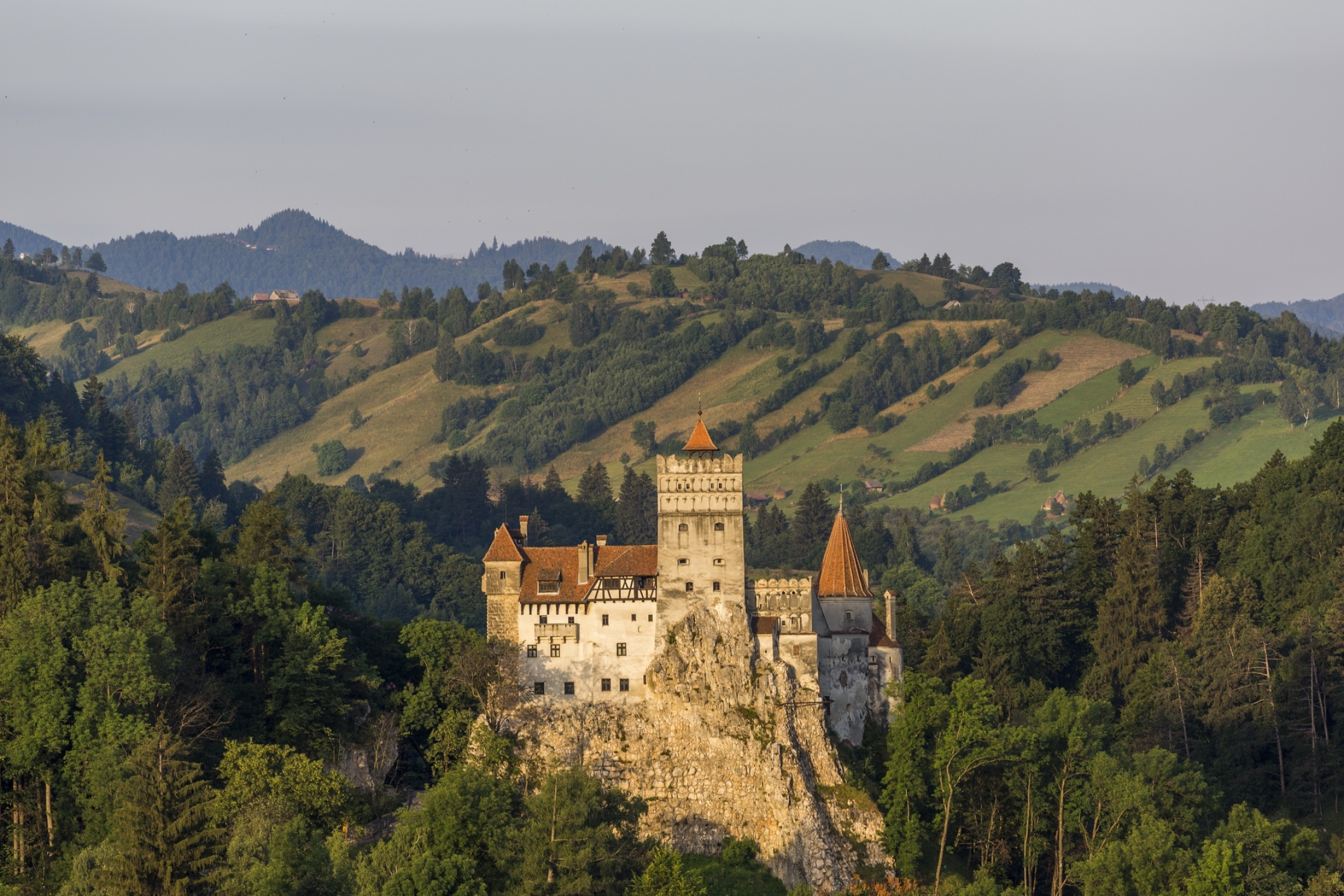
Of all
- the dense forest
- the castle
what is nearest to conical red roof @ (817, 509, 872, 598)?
the dense forest

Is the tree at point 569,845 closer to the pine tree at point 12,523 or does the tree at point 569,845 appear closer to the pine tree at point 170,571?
the pine tree at point 170,571

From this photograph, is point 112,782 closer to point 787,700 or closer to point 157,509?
point 787,700

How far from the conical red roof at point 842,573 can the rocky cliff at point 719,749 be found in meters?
6.70

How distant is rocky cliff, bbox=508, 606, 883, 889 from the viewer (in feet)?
270

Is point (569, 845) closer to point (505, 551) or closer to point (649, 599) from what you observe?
point (649, 599)

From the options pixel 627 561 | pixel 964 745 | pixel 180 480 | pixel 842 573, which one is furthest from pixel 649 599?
pixel 180 480

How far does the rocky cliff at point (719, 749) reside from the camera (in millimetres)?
82312

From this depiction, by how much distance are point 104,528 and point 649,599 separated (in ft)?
85.1

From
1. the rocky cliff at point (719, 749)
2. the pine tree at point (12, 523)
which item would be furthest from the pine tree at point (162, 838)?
the rocky cliff at point (719, 749)

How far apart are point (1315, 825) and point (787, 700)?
2978 cm

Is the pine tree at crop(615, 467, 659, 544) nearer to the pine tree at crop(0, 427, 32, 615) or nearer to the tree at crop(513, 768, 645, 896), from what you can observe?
the pine tree at crop(0, 427, 32, 615)

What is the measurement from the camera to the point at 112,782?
70.9 meters

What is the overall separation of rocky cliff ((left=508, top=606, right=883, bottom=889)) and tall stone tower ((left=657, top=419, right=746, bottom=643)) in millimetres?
819

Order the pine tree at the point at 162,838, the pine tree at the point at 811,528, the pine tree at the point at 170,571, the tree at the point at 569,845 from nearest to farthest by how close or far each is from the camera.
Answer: the pine tree at the point at 162,838
the tree at the point at 569,845
the pine tree at the point at 170,571
the pine tree at the point at 811,528
